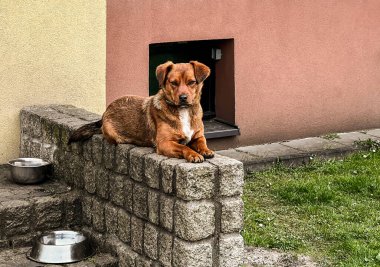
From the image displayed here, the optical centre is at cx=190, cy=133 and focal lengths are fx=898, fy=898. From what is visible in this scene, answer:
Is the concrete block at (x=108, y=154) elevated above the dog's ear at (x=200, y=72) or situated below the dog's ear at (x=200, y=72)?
below

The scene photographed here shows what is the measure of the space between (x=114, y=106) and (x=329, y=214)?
2.46 meters

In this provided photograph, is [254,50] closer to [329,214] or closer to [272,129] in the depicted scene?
[272,129]


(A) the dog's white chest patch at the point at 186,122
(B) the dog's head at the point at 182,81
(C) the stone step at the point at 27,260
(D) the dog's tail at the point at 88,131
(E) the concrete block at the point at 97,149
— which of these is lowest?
(C) the stone step at the point at 27,260

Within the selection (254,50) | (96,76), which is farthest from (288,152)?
(96,76)

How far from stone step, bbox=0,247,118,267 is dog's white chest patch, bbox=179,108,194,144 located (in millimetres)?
1170

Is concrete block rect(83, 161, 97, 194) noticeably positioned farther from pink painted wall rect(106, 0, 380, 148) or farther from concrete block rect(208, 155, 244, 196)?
pink painted wall rect(106, 0, 380, 148)

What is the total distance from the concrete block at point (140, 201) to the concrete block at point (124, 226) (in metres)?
0.15

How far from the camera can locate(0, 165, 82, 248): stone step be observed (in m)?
6.99

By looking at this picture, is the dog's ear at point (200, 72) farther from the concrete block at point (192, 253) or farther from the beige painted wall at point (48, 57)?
the beige painted wall at point (48, 57)

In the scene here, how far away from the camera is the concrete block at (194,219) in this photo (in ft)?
19.4

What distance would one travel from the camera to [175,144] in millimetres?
6277

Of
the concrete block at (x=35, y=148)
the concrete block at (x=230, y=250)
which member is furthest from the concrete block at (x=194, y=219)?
the concrete block at (x=35, y=148)

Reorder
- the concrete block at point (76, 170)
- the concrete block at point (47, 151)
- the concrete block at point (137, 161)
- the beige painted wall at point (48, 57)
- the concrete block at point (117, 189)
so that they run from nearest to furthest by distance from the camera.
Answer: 1. the concrete block at point (137, 161)
2. the concrete block at point (117, 189)
3. the concrete block at point (76, 170)
4. the concrete block at point (47, 151)
5. the beige painted wall at point (48, 57)

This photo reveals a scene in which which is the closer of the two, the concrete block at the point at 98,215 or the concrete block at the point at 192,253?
the concrete block at the point at 192,253
